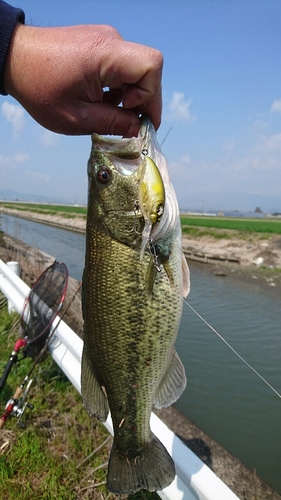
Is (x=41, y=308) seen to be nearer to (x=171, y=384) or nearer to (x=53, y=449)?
(x=53, y=449)

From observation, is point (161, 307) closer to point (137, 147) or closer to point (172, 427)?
point (137, 147)

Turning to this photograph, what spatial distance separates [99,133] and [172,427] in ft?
10.3

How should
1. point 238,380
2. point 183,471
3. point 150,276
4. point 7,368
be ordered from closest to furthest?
point 150,276 → point 183,471 → point 7,368 → point 238,380

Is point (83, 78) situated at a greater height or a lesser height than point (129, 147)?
greater

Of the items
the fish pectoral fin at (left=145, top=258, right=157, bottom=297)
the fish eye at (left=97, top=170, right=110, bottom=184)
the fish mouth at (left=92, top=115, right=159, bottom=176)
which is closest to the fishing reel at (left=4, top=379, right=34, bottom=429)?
the fish pectoral fin at (left=145, top=258, right=157, bottom=297)

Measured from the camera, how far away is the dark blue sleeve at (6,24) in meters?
1.91

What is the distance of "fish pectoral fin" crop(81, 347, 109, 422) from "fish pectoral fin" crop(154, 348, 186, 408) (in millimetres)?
317

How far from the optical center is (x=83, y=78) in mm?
1804

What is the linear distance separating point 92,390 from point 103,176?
1.26 meters

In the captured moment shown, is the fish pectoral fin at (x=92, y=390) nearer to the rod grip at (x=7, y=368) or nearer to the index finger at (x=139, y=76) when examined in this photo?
the index finger at (x=139, y=76)

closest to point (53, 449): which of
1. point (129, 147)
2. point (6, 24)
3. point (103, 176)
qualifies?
point (103, 176)

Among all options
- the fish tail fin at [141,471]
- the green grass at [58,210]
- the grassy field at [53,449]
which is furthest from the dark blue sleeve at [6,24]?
the green grass at [58,210]

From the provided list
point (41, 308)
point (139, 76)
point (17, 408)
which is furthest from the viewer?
point (41, 308)

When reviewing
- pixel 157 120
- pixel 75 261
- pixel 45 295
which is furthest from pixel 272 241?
pixel 157 120
